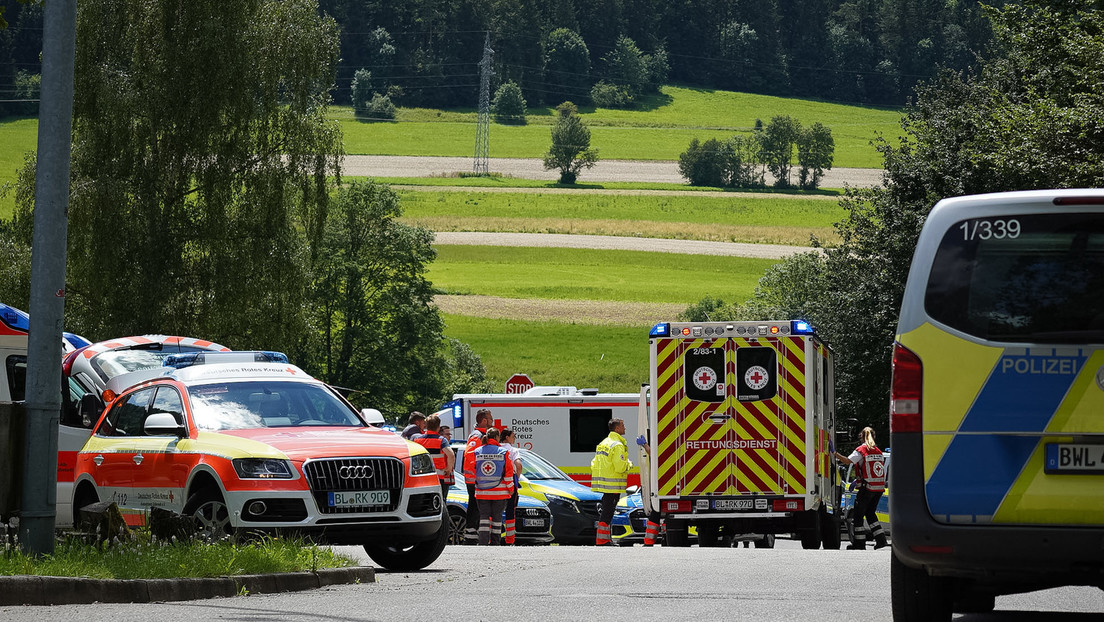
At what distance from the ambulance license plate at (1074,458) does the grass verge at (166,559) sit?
5734 mm

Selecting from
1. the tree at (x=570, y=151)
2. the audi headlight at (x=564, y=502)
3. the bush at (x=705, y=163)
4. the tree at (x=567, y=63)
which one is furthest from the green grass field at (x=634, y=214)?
the audi headlight at (x=564, y=502)

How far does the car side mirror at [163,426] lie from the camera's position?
13.2 meters

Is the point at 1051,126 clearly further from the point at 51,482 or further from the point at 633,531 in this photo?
the point at 51,482

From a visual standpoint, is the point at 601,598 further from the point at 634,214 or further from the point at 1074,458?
the point at 634,214

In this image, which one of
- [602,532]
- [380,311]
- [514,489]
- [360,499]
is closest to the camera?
[360,499]

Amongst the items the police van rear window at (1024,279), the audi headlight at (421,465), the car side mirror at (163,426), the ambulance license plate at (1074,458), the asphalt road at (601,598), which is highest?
the police van rear window at (1024,279)

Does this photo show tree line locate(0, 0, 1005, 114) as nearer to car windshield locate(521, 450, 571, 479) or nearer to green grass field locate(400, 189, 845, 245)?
green grass field locate(400, 189, 845, 245)

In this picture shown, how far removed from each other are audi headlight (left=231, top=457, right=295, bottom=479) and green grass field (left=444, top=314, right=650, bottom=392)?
56132 millimetres

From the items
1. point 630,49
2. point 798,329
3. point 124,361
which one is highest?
point 630,49

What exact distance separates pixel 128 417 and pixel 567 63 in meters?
169

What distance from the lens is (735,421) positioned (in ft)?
65.5

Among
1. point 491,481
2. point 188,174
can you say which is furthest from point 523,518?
point 188,174

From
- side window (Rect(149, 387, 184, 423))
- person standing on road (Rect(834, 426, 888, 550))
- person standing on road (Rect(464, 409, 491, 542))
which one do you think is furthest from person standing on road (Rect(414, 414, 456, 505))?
person standing on road (Rect(834, 426, 888, 550))

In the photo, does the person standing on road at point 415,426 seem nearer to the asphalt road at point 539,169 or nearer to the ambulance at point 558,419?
the ambulance at point 558,419
